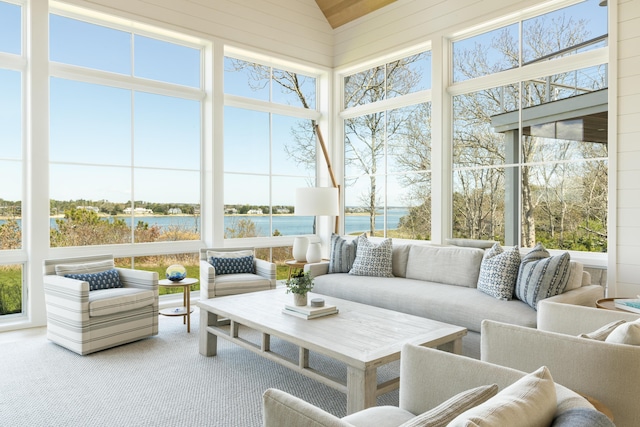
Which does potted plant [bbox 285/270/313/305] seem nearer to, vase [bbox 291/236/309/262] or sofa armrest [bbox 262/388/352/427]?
sofa armrest [bbox 262/388/352/427]

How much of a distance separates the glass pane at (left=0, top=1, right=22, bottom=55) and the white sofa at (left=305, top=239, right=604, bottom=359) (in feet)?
12.3

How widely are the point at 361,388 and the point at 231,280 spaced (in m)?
2.55

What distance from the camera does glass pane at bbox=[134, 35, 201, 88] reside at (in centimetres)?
523

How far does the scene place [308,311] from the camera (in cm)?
307

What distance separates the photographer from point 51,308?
3785mm

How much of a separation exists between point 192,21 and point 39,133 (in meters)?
2.17

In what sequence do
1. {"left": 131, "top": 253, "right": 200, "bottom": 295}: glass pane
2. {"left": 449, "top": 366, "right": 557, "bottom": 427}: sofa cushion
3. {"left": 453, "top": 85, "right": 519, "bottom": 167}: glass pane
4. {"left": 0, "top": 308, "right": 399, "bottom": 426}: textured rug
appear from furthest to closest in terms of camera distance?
{"left": 131, "top": 253, "right": 200, "bottom": 295}: glass pane < {"left": 453, "top": 85, "right": 519, "bottom": 167}: glass pane < {"left": 0, "top": 308, "right": 399, "bottom": 426}: textured rug < {"left": 449, "top": 366, "right": 557, "bottom": 427}: sofa cushion

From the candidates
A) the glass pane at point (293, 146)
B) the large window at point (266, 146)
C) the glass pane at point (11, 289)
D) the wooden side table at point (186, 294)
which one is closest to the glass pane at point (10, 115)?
the glass pane at point (11, 289)

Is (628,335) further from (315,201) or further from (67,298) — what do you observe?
(315,201)

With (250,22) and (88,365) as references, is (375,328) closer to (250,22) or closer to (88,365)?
(88,365)

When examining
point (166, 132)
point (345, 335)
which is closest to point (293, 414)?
point (345, 335)

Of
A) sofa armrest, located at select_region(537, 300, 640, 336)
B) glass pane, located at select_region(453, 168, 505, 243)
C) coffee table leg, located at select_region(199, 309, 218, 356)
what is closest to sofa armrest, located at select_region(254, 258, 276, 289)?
coffee table leg, located at select_region(199, 309, 218, 356)

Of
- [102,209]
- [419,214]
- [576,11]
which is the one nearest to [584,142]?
[576,11]

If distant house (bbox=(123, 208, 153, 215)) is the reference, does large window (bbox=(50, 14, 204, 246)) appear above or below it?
above
